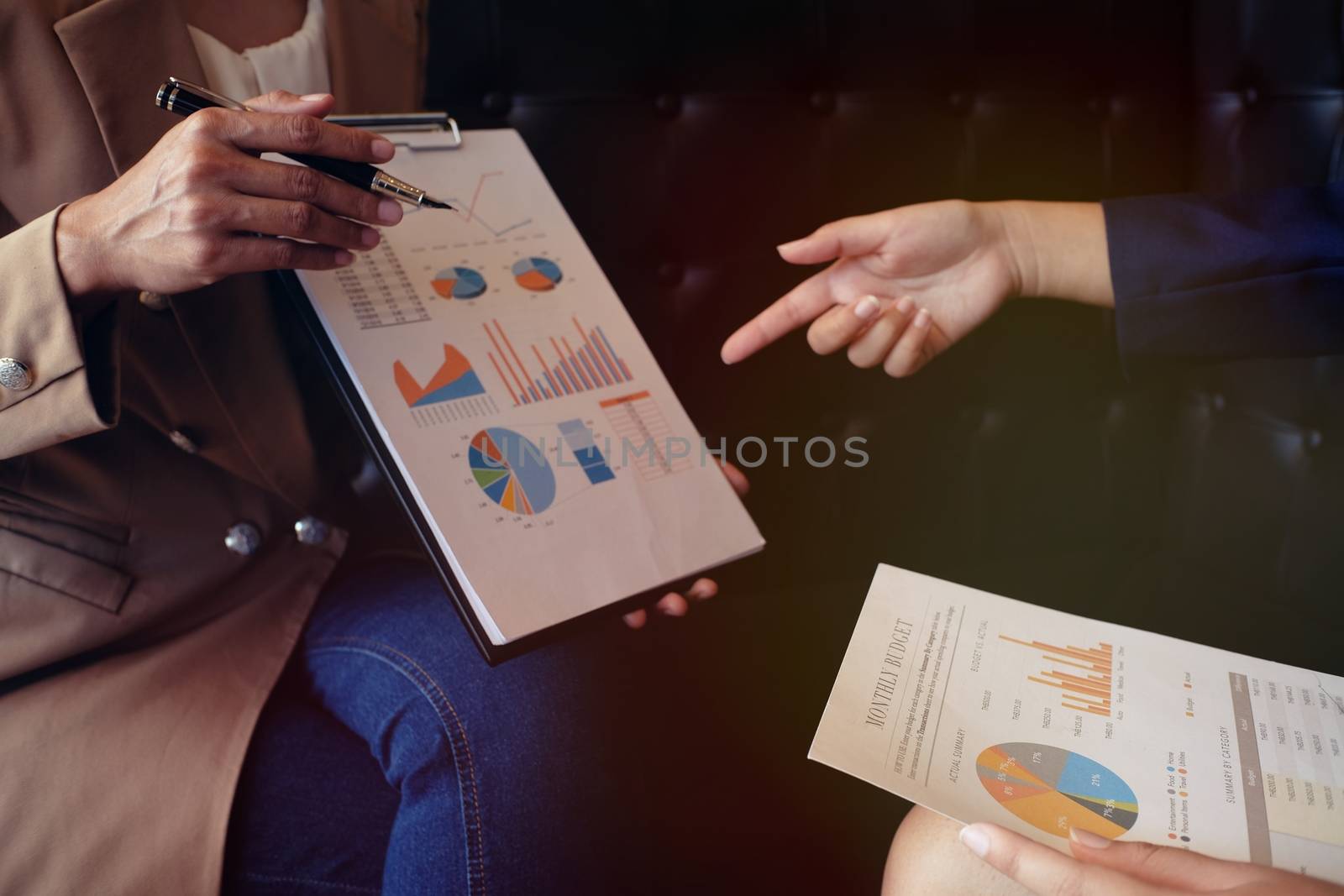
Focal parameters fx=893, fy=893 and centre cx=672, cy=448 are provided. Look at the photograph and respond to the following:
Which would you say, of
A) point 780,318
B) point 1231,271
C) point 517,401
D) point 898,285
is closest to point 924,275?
point 898,285

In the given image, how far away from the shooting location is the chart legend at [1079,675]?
50 centimetres

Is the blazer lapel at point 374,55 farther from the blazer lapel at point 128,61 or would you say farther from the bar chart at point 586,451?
the bar chart at point 586,451

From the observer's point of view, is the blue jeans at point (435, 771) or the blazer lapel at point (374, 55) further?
the blazer lapel at point (374, 55)

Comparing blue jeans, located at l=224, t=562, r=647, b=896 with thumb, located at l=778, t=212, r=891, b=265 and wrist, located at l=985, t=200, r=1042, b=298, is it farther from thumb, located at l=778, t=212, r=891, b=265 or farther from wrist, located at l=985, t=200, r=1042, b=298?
wrist, located at l=985, t=200, r=1042, b=298

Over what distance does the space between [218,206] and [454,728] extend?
39 centimetres

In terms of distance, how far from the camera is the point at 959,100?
3.13 feet

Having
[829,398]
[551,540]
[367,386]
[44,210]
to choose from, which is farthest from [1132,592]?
[44,210]

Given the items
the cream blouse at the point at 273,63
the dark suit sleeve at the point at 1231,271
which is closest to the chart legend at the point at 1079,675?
the dark suit sleeve at the point at 1231,271

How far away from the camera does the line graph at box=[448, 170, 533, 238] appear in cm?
71

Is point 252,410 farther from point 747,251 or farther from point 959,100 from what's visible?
point 959,100

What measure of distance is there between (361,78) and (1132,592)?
95 cm

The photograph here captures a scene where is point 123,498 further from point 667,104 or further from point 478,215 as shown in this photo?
point 667,104

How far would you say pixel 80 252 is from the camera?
0.54m

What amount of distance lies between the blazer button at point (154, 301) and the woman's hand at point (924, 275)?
0.40 m
